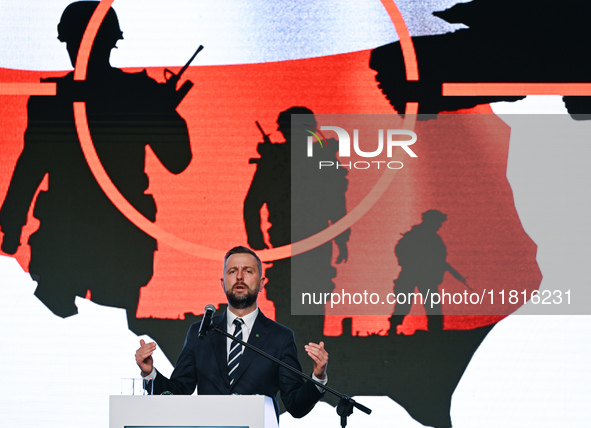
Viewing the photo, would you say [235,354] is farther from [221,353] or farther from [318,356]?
[318,356]

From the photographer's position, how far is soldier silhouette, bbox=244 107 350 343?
428cm

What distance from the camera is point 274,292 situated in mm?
4305

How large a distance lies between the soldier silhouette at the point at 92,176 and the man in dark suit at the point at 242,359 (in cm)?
107

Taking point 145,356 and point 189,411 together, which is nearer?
point 189,411

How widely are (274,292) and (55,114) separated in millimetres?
1623

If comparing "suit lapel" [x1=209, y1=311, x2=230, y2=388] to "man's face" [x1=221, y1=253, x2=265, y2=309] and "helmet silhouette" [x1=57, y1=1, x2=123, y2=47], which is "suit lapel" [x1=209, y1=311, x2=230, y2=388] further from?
"helmet silhouette" [x1=57, y1=1, x2=123, y2=47]

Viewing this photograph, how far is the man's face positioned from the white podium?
0.93 m

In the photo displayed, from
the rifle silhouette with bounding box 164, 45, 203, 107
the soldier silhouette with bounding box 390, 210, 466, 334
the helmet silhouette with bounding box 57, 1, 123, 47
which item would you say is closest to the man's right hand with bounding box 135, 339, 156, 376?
the soldier silhouette with bounding box 390, 210, 466, 334

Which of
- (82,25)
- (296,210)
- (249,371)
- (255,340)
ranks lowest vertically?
(249,371)

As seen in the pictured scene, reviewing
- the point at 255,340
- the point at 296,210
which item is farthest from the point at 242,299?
the point at 296,210

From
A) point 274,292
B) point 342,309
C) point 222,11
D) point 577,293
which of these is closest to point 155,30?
point 222,11

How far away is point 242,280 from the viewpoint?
3361 mm

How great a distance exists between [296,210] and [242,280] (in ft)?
3.38

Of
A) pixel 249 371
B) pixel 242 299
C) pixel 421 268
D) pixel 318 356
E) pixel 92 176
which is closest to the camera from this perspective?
pixel 318 356
